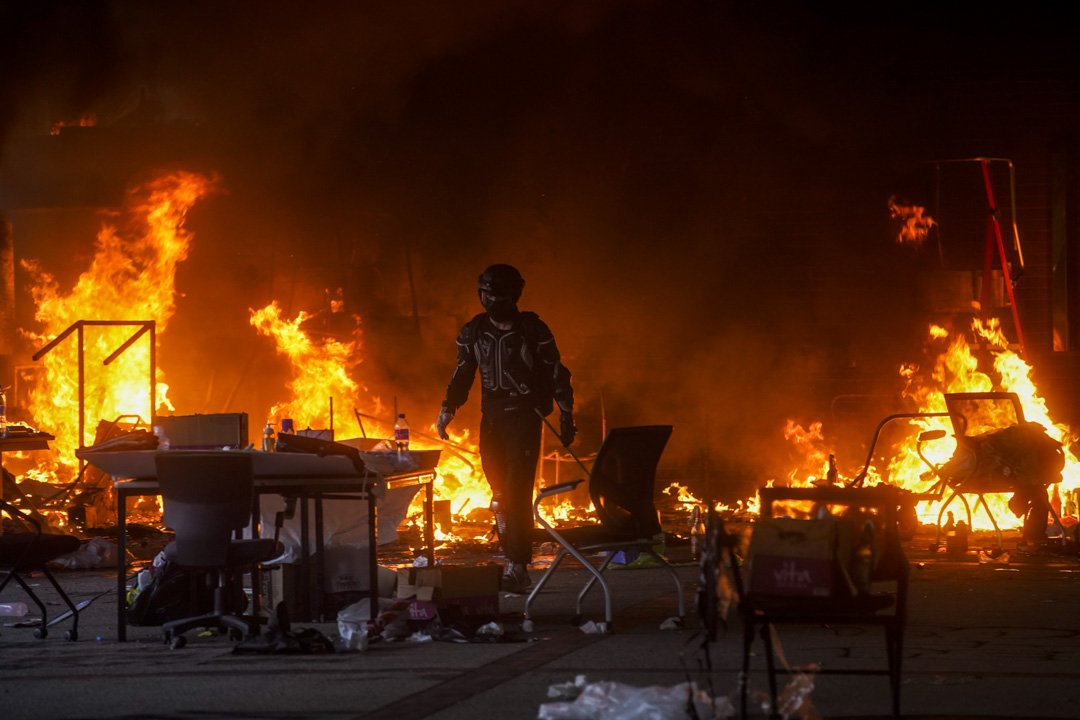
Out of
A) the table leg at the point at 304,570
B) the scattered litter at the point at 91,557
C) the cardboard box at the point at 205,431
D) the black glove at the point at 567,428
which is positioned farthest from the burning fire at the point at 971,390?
the scattered litter at the point at 91,557

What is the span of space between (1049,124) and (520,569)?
7.93 m

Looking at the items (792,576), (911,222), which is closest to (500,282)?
(792,576)

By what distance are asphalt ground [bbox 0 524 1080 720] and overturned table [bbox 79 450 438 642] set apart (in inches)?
14.3

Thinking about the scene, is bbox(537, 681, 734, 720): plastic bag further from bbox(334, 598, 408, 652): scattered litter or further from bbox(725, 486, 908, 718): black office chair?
bbox(334, 598, 408, 652): scattered litter

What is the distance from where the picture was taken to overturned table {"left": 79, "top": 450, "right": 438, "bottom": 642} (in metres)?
6.81

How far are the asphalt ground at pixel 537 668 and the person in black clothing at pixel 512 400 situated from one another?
2.34ft

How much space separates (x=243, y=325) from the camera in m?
14.3

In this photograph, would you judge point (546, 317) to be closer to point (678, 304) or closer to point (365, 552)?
point (678, 304)

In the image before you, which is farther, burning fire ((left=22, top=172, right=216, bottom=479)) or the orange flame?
burning fire ((left=22, top=172, right=216, bottom=479))

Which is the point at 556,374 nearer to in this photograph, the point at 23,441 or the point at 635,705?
the point at 23,441

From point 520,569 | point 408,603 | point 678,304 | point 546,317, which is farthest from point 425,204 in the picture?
point 408,603

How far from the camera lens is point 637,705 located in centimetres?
452

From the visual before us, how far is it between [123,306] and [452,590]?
28.8 feet

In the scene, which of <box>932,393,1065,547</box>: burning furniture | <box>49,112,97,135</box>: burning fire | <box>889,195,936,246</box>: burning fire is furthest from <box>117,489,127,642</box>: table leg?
<box>49,112,97,135</box>: burning fire
